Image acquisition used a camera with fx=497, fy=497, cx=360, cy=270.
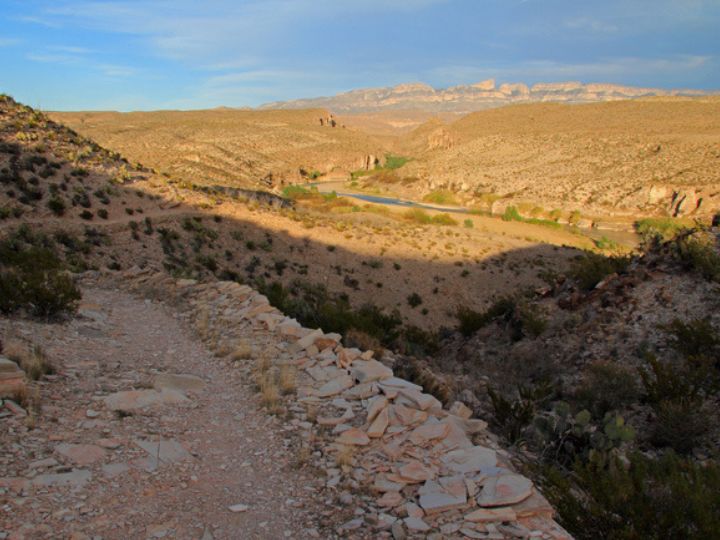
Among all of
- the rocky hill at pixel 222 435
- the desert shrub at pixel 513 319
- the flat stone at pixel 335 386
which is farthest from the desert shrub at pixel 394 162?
the flat stone at pixel 335 386

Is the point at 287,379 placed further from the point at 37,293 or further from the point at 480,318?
the point at 480,318

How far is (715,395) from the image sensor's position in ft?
23.9

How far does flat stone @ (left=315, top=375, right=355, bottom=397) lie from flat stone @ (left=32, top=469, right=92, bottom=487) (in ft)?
8.56

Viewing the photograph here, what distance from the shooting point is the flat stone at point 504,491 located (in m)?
3.66

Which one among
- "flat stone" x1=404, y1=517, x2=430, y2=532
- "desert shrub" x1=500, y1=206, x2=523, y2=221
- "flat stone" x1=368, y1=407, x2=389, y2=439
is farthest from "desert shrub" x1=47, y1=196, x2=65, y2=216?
"desert shrub" x1=500, y1=206, x2=523, y2=221

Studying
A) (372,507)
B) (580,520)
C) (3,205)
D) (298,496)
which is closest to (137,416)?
(298,496)

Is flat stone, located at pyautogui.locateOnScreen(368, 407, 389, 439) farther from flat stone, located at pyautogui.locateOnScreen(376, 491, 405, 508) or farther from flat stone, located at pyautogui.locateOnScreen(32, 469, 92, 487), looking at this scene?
flat stone, located at pyautogui.locateOnScreen(32, 469, 92, 487)

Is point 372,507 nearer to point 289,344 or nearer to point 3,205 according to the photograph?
point 289,344

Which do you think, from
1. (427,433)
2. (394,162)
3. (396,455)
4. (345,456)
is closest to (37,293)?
(345,456)

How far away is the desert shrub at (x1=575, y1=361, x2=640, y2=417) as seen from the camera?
760 cm

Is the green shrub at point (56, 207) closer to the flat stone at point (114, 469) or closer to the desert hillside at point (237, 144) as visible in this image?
the flat stone at point (114, 469)

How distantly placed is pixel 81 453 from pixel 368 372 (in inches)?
126

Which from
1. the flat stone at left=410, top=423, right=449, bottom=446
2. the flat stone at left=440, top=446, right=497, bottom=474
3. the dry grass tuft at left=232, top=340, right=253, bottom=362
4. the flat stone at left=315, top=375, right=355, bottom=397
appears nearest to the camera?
the flat stone at left=440, top=446, right=497, bottom=474

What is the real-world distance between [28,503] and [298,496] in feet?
6.41
